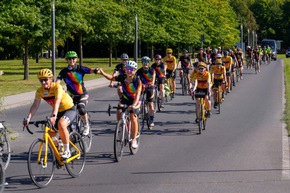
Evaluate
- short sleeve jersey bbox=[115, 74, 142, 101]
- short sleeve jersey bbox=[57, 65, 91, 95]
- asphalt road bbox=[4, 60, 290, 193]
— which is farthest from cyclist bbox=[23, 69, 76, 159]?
short sleeve jersey bbox=[57, 65, 91, 95]

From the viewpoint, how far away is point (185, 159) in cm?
1121

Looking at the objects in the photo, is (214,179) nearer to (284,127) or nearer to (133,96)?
(133,96)

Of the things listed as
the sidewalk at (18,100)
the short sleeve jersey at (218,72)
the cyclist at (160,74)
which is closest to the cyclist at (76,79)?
the cyclist at (160,74)

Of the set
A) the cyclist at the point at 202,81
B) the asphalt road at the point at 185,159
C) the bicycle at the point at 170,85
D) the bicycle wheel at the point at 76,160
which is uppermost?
the cyclist at the point at 202,81

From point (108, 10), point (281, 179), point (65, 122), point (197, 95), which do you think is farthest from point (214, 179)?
point (108, 10)

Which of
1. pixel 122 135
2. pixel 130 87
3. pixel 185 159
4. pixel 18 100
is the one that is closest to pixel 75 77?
pixel 130 87

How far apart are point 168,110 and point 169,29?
37494 millimetres

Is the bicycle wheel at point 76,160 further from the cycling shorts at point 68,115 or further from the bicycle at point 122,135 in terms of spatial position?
the bicycle at point 122,135

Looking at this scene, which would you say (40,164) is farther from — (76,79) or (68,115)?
(76,79)

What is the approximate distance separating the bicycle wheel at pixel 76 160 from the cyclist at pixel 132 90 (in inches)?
66.6

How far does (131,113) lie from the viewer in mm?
11625

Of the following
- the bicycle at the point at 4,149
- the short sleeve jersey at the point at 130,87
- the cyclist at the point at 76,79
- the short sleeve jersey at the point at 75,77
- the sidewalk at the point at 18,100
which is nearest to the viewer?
the bicycle at the point at 4,149

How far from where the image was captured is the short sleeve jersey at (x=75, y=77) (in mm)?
12523

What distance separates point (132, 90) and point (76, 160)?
2.44 m
